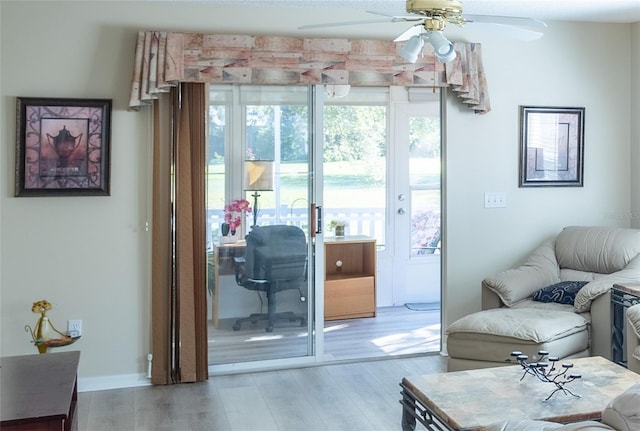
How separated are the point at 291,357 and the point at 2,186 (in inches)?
83.8

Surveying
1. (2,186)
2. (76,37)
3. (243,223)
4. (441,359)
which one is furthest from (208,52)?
(441,359)

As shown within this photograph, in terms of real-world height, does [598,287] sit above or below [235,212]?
below

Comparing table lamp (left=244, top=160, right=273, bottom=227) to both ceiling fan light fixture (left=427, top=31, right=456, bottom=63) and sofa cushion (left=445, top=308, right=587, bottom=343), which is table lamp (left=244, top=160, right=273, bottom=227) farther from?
ceiling fan light fixture (left=427, top=31, right=456, bottom=63)

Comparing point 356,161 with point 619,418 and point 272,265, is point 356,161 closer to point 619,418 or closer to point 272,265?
point 272,265

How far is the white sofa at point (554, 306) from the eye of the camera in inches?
148

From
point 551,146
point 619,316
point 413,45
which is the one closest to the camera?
point 413,45

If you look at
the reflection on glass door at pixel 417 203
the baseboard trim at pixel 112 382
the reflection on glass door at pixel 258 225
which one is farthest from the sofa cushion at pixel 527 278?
the baseboard trim at pixel 112 382

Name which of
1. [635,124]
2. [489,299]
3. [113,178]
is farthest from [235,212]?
[635,124]

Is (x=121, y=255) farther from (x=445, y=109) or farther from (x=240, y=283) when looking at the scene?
(x=445, y=109)

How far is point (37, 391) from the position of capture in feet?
7.39

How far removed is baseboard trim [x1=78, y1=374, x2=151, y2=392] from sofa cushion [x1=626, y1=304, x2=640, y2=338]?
2843 millimetres

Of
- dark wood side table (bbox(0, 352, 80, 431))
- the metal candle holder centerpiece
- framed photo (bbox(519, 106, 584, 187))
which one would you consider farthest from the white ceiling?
dark wood side table (bbox(0, 352, 80, 431))

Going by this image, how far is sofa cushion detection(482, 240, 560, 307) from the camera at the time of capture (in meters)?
4.35

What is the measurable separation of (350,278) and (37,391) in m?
3.97
